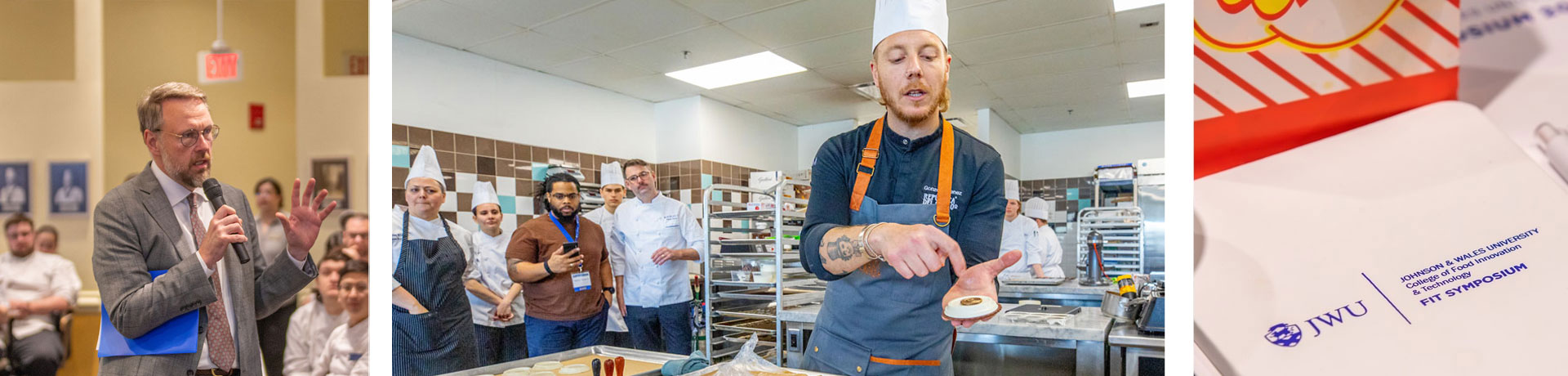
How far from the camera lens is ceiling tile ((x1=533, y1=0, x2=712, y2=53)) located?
6.61 feet

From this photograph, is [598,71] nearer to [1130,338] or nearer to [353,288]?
[353,288]

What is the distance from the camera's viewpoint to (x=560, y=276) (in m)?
2.54

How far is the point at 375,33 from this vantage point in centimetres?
215

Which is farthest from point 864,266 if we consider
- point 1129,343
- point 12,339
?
point 12,339

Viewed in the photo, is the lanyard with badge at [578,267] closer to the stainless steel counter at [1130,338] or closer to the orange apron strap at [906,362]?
the orange apron strap at [906,362]

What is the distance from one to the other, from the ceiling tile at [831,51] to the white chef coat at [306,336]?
4.78 ft

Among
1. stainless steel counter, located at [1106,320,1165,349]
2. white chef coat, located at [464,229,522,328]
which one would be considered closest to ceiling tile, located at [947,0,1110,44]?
stainless steel counter, located at [1106,320,1165,349]

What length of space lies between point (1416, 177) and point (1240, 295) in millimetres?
315

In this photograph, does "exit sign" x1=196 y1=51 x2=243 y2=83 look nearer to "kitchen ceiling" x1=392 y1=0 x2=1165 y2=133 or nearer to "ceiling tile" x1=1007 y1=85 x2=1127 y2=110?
"kitchen ceiling" x1=392 y1=0 x2=1165 y2=133

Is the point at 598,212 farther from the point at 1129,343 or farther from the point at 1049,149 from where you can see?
the point at 1129,343

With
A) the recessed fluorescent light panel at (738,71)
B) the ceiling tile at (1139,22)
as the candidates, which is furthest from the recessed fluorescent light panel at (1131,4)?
the recessed fluorescent light panel at (738,71)

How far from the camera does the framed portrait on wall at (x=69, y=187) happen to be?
183 cm

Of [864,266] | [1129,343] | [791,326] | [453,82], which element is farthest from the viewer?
[453,82]

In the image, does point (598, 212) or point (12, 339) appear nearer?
point (12, 339)
